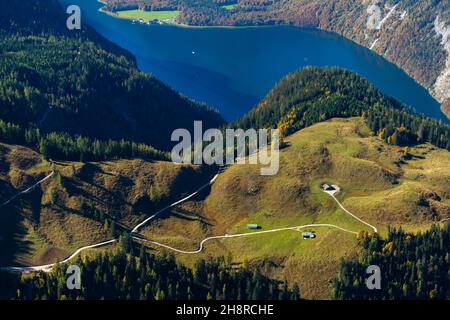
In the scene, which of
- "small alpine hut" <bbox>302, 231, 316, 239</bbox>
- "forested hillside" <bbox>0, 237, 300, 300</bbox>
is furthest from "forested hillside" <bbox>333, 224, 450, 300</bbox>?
"forested hillside" <bbox>0, 237, 300, 300</bbox>

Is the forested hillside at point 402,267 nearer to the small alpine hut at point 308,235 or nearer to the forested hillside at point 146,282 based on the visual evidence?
the small alpine hut at point 308,235

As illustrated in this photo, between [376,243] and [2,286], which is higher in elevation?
[376,243]

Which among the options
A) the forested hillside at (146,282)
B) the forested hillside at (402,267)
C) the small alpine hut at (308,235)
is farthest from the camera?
the small alpine hut at (308,235)

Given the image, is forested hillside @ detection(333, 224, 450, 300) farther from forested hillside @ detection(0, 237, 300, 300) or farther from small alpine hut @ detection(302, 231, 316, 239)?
forested hillside @ detection(0, 237, 300, 300)

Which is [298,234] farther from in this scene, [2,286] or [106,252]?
[2,286]

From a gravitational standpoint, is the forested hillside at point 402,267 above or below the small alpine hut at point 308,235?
below

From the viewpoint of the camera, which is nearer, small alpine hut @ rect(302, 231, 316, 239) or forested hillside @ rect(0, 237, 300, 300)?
forested hillside @ rect(0, 237, 300, 300)

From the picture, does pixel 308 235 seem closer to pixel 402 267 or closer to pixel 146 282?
pixel 402 267

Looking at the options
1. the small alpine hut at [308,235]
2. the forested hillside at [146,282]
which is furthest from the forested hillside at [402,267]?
the forested hillside at [146,282]
